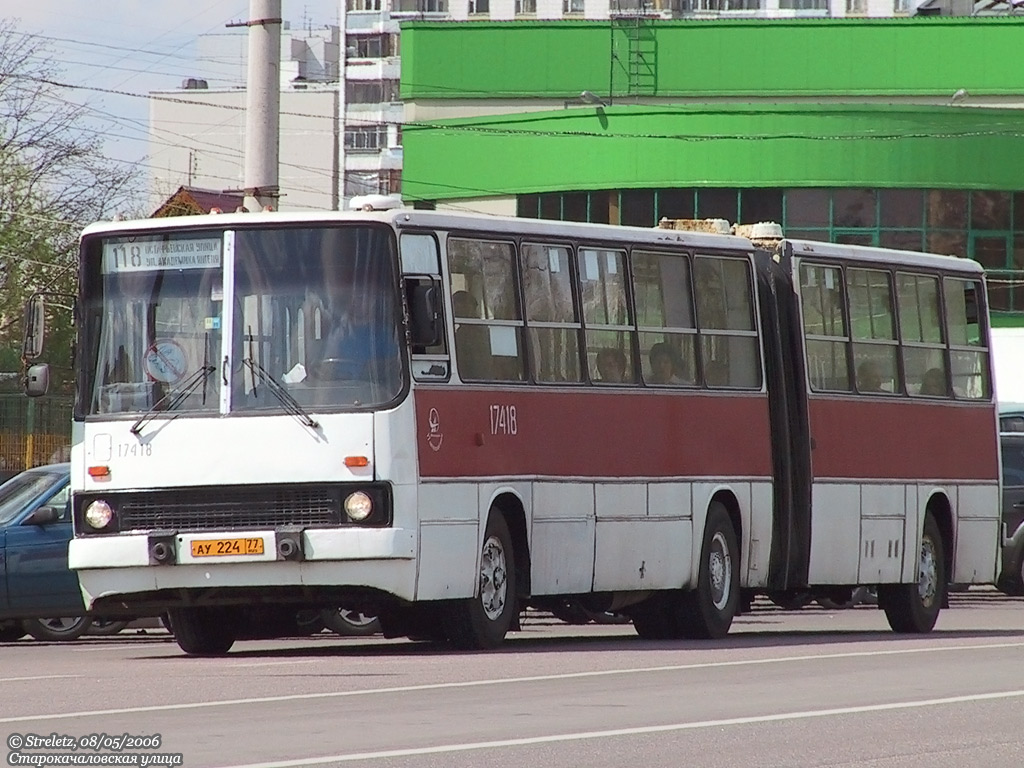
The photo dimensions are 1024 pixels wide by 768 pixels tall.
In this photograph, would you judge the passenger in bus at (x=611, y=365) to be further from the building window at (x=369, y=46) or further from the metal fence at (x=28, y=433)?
the building window at (x=369, y=46)

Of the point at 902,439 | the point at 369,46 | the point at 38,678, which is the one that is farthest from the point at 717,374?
the point at 369,46

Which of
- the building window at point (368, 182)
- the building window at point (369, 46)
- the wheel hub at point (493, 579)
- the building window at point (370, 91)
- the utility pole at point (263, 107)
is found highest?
the building window at point (369, 46)

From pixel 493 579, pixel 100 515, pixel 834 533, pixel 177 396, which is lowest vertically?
pixel 493 579

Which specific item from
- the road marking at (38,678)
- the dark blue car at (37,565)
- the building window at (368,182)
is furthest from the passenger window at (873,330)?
the building window at (368,182)

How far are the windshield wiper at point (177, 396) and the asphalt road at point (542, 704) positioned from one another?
1.65 metres

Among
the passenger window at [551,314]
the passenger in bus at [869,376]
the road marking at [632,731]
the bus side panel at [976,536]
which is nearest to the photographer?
the road marking at [632,731]

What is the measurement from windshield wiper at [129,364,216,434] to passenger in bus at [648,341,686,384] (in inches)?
164

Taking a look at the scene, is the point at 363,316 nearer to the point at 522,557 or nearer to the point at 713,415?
the point at 522,557

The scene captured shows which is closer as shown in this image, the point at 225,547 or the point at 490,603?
the point at 225,547

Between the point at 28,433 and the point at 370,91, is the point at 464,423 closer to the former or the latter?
the point at 28,433

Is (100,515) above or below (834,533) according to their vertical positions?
above

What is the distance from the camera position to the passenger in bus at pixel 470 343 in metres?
17.6

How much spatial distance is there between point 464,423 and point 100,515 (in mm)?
2557

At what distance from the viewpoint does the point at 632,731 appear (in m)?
11.5
